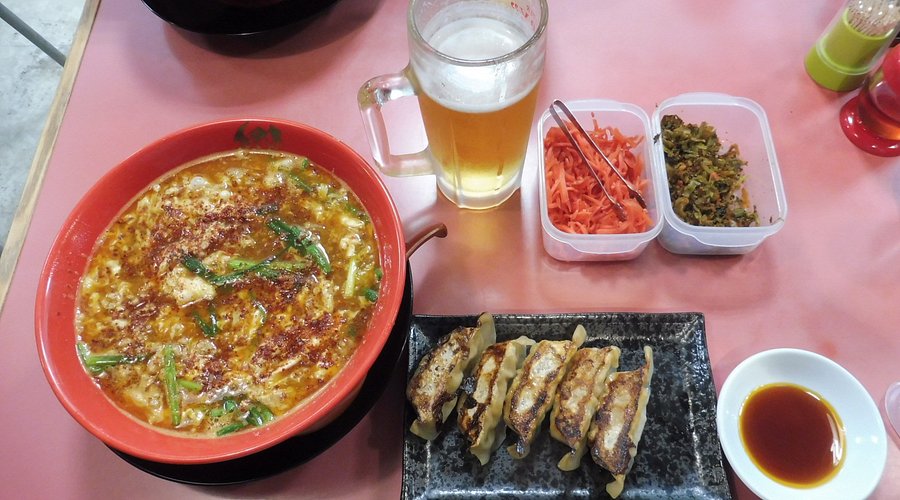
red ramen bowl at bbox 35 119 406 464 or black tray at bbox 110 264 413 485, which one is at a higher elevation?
red ramen bowl at bbox 35 119 406 464

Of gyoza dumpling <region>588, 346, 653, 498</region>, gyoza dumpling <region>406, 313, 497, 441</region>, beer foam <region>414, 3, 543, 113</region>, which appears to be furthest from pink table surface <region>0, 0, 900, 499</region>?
beer foam <region>414, 3, 543, 113</region>

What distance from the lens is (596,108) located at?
190 centimetres

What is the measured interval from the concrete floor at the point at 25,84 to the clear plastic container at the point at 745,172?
3.32 meters

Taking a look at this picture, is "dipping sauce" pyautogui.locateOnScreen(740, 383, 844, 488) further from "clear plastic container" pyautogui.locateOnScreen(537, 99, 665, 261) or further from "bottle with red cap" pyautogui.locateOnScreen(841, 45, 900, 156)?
"bottle with red cap" pyautogui.locateOnScreen(841, 45, 900, 156)

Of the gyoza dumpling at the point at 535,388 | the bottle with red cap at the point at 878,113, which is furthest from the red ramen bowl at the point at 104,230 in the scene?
the bottle with red cap at the point at 878,113

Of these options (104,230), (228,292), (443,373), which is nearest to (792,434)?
(443,373)

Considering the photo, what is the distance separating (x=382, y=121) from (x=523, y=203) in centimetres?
53

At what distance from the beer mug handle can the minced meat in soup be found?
0.61 feet

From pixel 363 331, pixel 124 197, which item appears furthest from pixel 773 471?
pixel 124 197

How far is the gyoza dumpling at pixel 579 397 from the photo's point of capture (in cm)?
147

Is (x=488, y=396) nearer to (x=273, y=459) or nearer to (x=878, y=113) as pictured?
(x=273, y=459)

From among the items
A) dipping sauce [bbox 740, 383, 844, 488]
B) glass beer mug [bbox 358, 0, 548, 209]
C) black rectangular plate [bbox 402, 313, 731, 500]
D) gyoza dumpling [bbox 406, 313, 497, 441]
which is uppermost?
glass beer mug [bbox 358, 0, 548, 209]

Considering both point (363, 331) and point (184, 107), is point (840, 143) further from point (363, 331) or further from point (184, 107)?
point (184, 107)

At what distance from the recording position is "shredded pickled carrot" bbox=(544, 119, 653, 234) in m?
1.74
